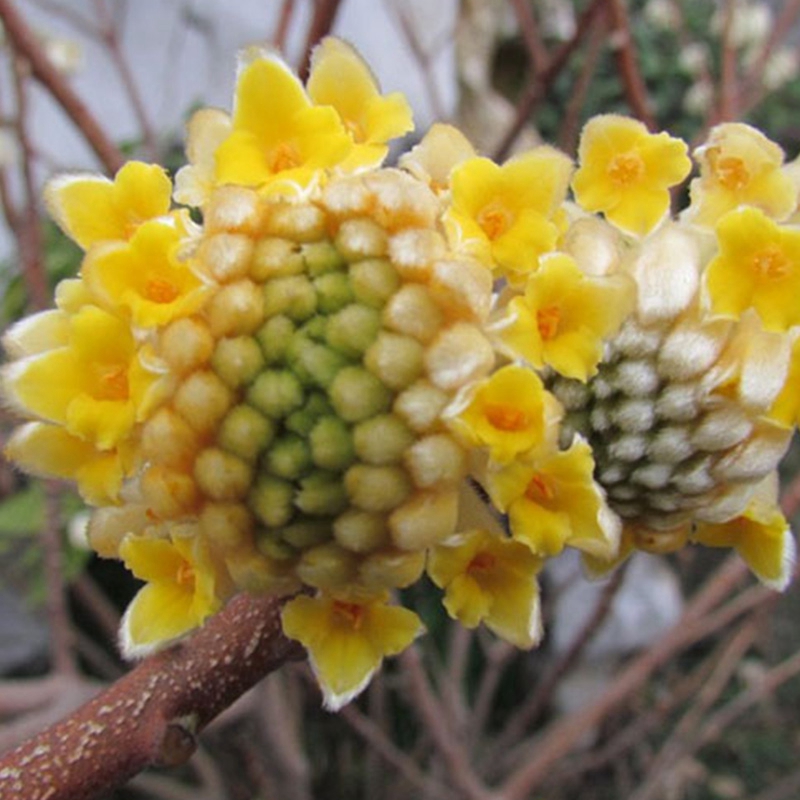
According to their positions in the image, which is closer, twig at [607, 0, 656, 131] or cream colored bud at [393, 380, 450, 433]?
cream colored bud at [393, 380, 450, 433]

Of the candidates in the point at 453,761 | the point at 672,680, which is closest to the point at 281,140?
the point at 453,761

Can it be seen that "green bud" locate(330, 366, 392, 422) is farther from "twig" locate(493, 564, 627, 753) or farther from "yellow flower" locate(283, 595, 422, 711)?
"twig" locate(493, 564, 627, 753)

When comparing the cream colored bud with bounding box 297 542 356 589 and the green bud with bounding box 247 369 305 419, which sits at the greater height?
the green bud with bounding box 247 369 305 419

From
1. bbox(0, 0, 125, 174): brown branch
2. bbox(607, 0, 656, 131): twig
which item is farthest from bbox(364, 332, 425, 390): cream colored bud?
bbox(607, 0, 656, 131): twig

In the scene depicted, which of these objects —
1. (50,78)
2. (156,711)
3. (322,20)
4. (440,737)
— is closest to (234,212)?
(156,711)

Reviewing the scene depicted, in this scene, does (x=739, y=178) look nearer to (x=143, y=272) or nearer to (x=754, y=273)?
(x=754, y=273)

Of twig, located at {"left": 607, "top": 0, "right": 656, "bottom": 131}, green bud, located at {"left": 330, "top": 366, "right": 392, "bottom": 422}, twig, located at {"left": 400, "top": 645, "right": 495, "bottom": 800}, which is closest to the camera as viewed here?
green bud, located at {"left": 330, "top": 366, "right": 392, "bottom": 422}

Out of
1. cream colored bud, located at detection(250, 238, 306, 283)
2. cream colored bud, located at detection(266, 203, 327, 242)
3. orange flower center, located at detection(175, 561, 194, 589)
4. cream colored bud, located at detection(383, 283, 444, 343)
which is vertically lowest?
orange flower center, located at detection(175, 561, 194, 589)

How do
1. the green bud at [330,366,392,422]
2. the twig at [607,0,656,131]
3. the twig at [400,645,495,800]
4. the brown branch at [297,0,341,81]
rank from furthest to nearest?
the twig at [400,645,495,800]
the twig at [607,0,656,131]
the brown branch at [297,0,341,81]
the green bud at [330,366,392,422]

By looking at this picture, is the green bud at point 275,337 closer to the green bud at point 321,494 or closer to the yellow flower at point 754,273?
the green bud at point 321,494
